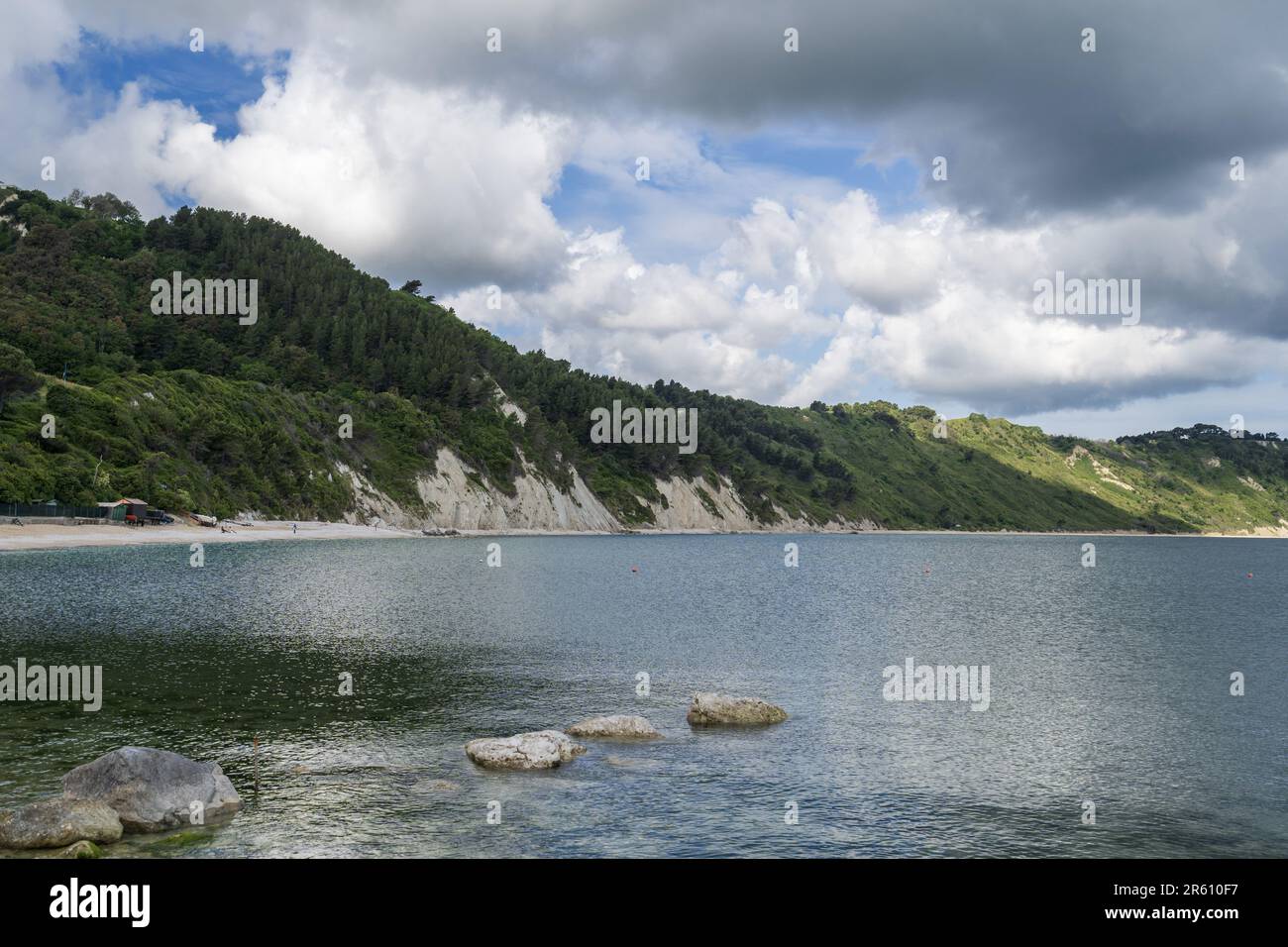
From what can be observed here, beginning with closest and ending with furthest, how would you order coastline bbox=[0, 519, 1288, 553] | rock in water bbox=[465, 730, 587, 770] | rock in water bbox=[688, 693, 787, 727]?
rock in water bbox=[465, 730, 587, 770] < rock in water bbox=[688, 693, 787, 727] < coastline bbox=[0, 519, 1288, 553]

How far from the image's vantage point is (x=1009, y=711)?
34.8m

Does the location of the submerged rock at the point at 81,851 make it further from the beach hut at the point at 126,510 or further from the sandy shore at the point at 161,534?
the beach hut at the point at 126,510

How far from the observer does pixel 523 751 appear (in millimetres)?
24562

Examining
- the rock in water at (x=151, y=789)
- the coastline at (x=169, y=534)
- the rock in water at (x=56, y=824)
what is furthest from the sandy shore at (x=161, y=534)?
the rock in water at (x=56, y=824)

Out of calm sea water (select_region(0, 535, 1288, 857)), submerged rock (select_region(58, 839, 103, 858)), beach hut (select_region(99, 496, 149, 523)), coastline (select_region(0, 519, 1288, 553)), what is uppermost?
beach hut (select_region(99, 496, 149, 523))

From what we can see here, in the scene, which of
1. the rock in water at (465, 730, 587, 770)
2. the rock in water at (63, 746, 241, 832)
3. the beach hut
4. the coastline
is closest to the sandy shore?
the coastline

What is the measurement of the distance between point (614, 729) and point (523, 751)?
432cm

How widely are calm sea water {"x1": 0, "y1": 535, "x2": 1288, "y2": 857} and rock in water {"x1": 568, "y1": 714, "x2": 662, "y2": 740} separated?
44.9 inches

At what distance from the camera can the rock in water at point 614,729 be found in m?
28.0

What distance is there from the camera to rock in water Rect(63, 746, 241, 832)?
1888 cm

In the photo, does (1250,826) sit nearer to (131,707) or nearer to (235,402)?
(131,707)

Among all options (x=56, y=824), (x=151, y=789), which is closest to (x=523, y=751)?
(x=151, y=789)

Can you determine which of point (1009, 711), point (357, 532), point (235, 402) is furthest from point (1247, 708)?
point (235, 402)

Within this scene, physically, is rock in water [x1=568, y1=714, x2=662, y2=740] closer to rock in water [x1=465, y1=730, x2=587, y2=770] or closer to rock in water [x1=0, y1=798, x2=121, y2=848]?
rock in water [x1=465, y1=730, x2=587, y2=770]
